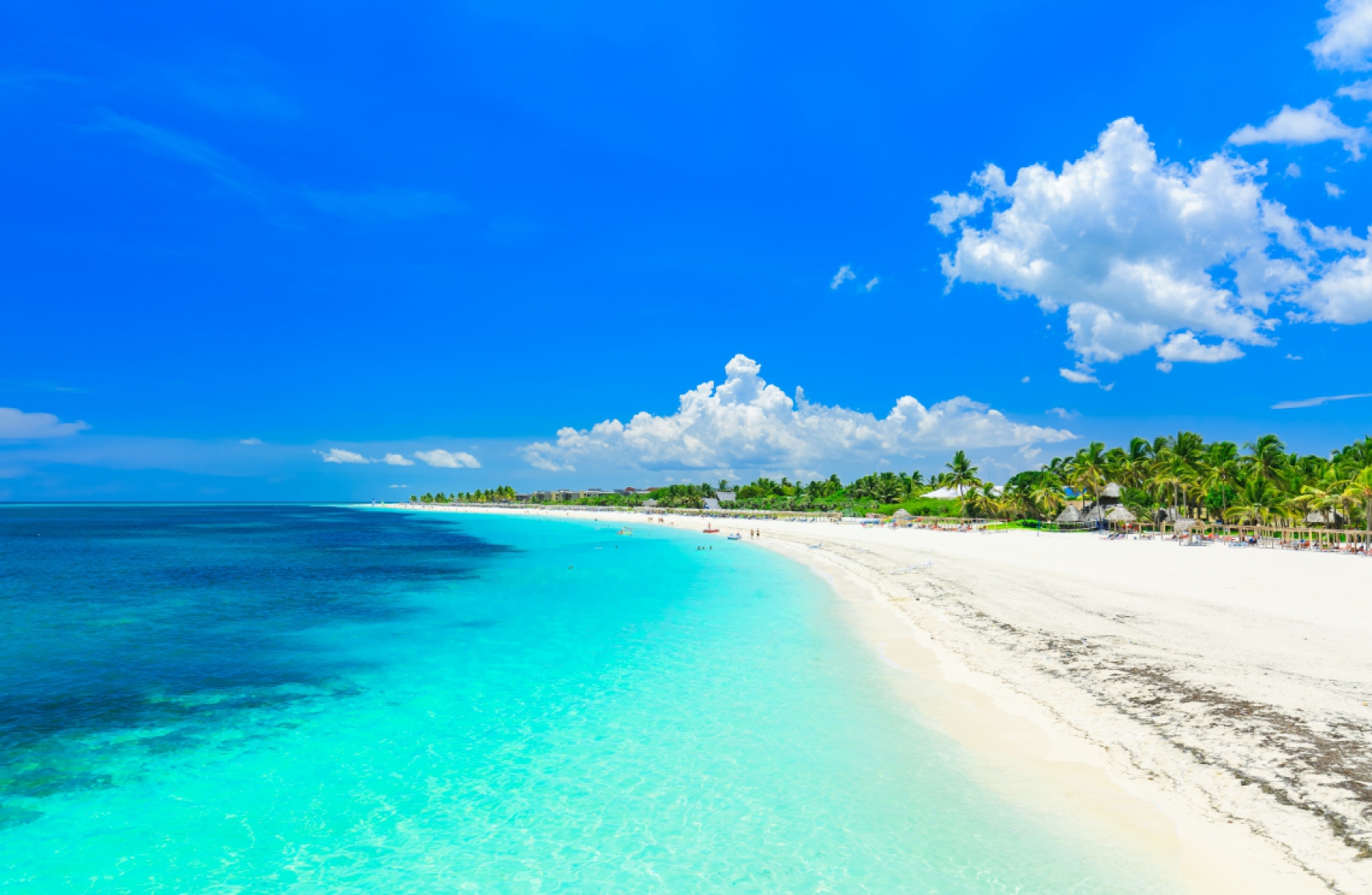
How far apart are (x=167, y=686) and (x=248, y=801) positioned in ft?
26.8

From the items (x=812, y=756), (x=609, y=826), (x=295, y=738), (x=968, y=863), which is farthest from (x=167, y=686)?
(x=968, y=863)

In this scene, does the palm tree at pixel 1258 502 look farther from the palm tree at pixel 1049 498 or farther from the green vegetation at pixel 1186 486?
the palm tree at pixel 1049 498

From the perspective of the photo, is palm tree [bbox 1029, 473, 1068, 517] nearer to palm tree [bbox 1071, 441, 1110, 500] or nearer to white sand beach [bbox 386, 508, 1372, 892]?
palm tree [bbox 1071, 441, 1110, 500]

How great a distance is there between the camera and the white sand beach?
22.2ft

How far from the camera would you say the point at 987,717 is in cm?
1090

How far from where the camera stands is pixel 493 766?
997 cm

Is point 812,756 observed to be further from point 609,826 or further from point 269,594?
point 269,594

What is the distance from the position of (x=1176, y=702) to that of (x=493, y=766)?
10806 mm

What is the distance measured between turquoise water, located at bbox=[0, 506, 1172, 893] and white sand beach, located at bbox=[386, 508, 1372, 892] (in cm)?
84

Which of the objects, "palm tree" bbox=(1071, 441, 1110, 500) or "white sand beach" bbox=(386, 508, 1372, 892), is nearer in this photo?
"white sand beach" bbox=(386, 508, 1372, 892)

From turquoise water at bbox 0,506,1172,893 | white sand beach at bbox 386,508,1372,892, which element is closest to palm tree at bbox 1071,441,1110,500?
white sand beach at bbox 386,508,1372,892

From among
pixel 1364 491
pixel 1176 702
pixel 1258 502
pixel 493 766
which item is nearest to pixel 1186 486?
pixel 1258 502

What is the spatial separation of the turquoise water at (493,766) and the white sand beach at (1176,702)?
84 centimetres

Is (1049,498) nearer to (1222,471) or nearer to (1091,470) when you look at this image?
(1091,470)
